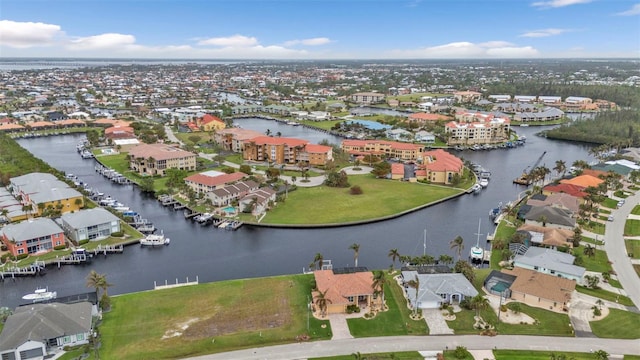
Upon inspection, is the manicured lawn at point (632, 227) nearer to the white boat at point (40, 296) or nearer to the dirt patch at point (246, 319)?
the dirt patch at point (246, 319)

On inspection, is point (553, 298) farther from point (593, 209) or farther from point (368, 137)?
point (368, 137)

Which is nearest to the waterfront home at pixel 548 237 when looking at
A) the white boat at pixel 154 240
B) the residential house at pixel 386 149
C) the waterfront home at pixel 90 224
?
the white boat at pixel 154 240

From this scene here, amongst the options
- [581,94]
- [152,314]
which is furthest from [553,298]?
[581,94]

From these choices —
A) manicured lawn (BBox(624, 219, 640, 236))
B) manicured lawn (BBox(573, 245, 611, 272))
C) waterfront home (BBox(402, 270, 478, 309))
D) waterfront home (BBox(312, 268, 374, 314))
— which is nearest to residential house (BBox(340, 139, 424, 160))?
manicured lawn (BBox(624, 219, 640, 236))

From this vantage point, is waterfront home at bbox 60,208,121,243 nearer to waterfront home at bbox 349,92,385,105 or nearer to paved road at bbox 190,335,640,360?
paved road at bbox 190,335,640,360

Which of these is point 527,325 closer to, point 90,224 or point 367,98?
point 90,224

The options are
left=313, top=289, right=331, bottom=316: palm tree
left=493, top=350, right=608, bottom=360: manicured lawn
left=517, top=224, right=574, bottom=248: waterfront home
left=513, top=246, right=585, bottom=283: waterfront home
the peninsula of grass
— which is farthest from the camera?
left=517, top=224, right=574, bottom=248: waterfront home
